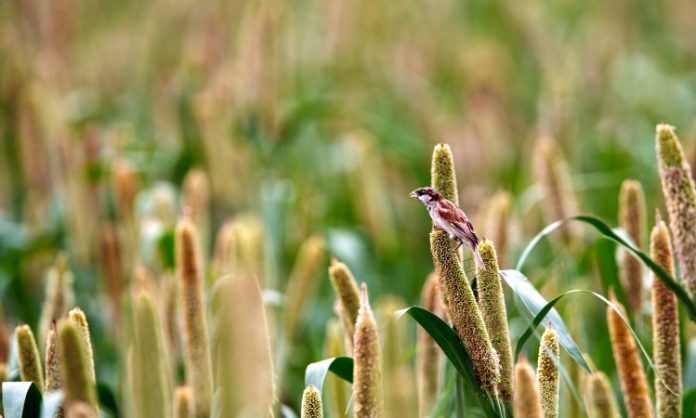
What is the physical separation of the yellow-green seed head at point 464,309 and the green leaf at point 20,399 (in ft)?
1.79

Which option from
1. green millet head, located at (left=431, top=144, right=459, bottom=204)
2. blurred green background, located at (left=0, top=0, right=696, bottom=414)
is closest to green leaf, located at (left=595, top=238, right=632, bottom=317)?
blurred green background, located at (left=0, top=0, right=696, bottom=414)

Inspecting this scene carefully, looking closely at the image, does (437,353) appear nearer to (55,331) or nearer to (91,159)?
(55,331)

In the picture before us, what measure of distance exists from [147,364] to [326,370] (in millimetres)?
247

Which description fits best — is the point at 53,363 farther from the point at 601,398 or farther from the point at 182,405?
the point at 601,398

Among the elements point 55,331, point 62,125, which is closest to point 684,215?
point 55,331

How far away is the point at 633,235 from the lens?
1647 mm

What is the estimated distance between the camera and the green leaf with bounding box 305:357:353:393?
1234 millimetres

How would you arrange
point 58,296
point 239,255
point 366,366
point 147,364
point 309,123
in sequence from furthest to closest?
point 309,123 → point 239,255 → point 58,296 → point 147,364 → point 366,366

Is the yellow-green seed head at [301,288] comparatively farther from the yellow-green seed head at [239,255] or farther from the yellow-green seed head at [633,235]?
the yellow-green seed head at [633,235]

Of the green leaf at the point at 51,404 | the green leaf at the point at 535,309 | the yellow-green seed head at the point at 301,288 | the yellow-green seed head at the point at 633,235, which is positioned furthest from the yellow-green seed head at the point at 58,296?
the yellow-green seed head at the point at 633,235

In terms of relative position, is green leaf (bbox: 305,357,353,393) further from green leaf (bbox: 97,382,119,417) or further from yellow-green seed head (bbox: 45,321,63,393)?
green leaf (bbox: 97,382,119,417)

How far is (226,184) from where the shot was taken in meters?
3.12

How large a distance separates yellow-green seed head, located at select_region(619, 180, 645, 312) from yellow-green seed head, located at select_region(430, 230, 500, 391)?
570 mm

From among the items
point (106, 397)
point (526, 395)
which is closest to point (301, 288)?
point (106, 397)
